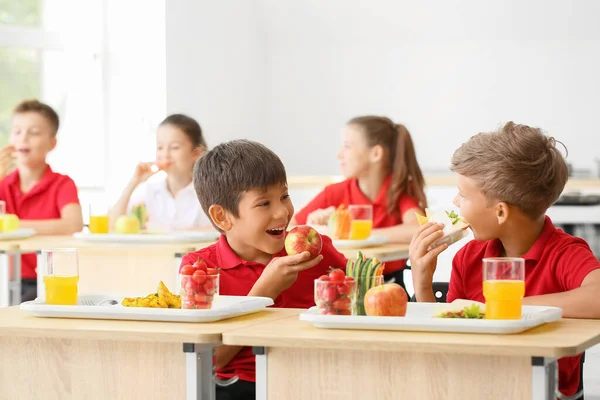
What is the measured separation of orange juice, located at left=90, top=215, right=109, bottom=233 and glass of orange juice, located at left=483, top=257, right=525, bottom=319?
8.99 ft

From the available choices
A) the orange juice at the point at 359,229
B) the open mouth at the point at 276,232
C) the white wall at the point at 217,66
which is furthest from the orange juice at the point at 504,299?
the white wall at the point at 217,66

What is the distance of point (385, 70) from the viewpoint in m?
7.98

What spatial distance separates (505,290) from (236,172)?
0.93 meters

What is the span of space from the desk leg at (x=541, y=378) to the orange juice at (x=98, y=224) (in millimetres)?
2960

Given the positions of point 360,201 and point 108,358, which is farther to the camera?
point 360,201

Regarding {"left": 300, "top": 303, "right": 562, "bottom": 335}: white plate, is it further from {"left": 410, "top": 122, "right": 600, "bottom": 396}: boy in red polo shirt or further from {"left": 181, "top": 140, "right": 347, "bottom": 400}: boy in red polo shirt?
{"left": 181, "top": 140, "right": 347, "bottom": 400}: boy in red polo shirt

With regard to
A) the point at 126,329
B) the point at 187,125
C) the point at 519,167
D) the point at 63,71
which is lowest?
the point at 126,329

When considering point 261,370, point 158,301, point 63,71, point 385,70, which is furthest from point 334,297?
point 385,70

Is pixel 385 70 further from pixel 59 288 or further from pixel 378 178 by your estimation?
pixel 59 288

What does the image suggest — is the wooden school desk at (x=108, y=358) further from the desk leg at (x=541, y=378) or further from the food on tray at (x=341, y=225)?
the food on tray at (x=341, y=225)

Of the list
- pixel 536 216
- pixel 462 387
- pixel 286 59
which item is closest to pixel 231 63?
pixel 286 59

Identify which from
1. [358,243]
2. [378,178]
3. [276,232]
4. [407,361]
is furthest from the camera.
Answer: [378,178]

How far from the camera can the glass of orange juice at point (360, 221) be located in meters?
4.20

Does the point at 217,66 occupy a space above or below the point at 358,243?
above
